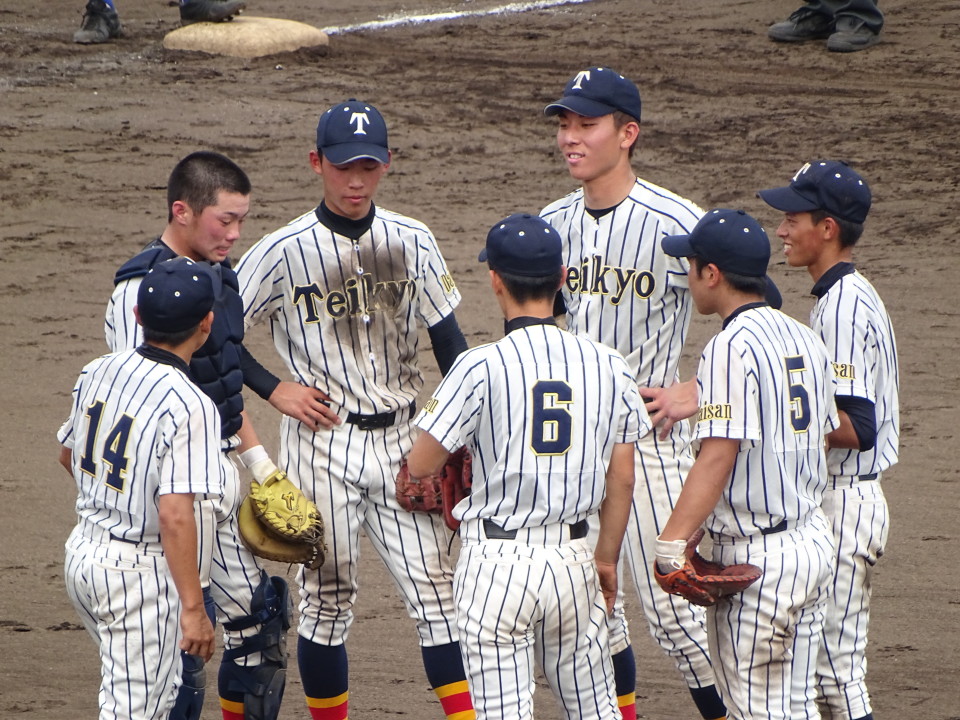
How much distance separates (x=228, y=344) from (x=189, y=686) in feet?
3.23

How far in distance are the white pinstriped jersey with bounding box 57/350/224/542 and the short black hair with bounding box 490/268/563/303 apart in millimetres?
807

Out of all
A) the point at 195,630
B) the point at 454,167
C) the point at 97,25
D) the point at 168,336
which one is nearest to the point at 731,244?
the point at 168,336

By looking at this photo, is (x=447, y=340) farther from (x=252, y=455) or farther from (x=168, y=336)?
(x=168, y=336)

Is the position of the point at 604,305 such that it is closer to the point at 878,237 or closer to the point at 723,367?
the point at 723,367

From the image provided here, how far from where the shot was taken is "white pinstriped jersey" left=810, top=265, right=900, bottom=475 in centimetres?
336

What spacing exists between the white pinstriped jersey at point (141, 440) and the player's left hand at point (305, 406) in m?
0.62

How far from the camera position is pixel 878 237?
939 centimetres

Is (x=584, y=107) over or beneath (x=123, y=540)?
over

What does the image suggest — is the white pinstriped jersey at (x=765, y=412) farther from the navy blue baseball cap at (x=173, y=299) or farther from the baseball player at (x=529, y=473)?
the navy blue baseball cap at (x=173, y=299)

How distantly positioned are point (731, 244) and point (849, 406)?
58cm

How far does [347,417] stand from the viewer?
3.79m

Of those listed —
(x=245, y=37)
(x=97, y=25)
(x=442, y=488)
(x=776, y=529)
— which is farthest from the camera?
(x=97, y=25)

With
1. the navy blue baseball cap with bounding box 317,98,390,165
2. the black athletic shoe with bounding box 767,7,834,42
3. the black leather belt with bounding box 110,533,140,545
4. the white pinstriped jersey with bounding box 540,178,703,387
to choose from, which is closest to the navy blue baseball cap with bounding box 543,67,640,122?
the white pinstriped jersey with bounding box 540,178,703,387

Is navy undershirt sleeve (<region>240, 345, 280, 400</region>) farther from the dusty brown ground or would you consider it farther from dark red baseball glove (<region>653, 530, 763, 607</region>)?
dark red baseball glove (<region>653, 530, 763, 607</region>)
